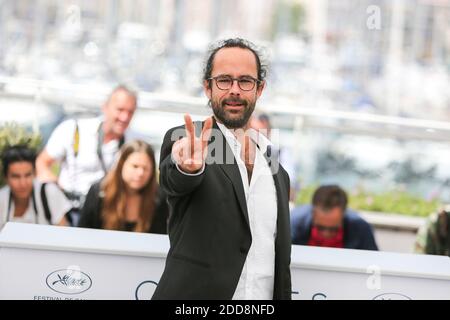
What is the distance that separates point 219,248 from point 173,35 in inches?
720

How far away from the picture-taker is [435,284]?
9.20ft

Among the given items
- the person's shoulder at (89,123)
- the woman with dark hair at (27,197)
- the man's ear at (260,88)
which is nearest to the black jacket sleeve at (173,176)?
the man's ear at (260,88)

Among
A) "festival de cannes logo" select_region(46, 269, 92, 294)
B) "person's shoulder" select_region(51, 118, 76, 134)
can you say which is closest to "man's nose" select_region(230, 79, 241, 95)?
"festival de cannes logo" select_region(46, 269, 92, 294)

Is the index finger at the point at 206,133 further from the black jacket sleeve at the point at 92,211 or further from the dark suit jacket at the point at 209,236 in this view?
the black jacket sleeve at the point at 92,211

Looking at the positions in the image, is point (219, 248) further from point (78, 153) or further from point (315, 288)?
point (78, 153)

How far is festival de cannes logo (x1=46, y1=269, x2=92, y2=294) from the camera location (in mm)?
2760

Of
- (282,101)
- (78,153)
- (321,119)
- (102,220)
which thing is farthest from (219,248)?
(282,101)

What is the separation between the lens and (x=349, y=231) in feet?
13.8

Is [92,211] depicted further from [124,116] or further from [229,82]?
[229,82]

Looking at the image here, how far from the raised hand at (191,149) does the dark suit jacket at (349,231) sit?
2322mm

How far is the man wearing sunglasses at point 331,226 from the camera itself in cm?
417

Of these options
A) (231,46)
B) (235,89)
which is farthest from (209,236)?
(231,46)

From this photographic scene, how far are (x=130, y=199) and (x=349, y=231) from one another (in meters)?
1.28

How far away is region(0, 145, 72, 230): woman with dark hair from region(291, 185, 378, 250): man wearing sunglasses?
149cm
